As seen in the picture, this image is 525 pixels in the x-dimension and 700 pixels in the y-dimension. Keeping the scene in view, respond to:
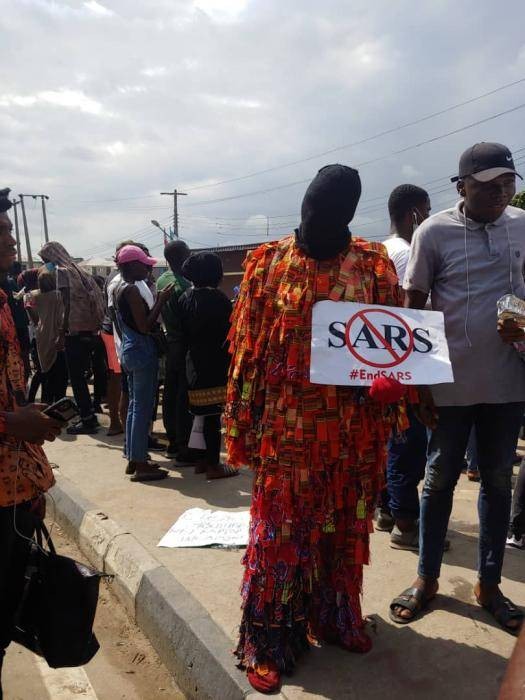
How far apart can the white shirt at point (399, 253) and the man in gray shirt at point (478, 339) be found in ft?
2.65

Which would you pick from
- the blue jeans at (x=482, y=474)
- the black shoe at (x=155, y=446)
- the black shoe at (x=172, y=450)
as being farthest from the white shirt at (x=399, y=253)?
the black shoe at (x=155, y=446)

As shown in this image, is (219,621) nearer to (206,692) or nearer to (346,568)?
(206,692)

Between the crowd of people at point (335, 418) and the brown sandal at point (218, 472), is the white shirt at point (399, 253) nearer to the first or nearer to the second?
the crowd of people at point (335, 418)

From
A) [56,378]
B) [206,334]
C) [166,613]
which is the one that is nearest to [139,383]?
[206,334]

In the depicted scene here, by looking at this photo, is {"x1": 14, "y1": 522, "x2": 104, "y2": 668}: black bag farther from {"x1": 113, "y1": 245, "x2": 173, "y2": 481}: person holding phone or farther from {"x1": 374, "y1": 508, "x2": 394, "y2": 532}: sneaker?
{"x1": 113, "y1": 245, "x2": 173, "y2": 481}: person holding phone

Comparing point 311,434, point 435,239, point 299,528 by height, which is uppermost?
point 435,239

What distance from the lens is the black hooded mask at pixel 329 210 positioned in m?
2.12

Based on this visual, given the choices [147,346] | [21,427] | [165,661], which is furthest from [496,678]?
[147,346]

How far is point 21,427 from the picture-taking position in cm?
185

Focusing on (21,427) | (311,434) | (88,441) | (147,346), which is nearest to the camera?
(21,427)

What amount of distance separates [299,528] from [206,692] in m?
0.78

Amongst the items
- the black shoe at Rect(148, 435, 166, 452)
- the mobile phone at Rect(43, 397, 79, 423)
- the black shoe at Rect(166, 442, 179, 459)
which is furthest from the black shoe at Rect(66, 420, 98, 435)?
the mobile phone at Rect(43, 397, 79, 423)

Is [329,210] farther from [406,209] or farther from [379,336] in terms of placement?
[406,209]

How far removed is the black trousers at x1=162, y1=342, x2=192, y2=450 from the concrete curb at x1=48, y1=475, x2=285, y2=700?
4.29 ft
